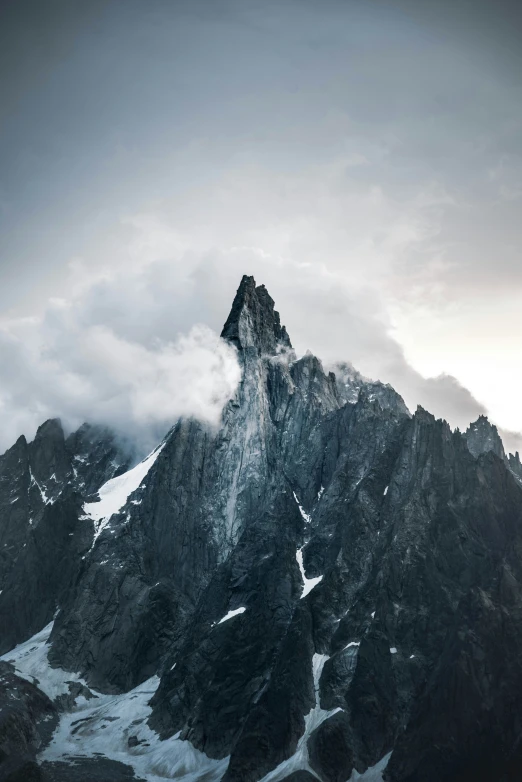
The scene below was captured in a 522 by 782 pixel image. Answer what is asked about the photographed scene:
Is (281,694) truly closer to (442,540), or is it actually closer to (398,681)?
(398,681)

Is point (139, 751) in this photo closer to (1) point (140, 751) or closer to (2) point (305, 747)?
(1) point (140, 751)

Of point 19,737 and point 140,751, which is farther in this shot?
point 140,751

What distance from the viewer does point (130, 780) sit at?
555 ft

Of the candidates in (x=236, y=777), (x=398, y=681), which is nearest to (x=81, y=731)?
(x=236, y=777)

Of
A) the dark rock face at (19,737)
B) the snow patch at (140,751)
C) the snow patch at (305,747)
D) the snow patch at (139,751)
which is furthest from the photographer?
the snow patch at (139,751)

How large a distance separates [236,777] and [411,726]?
4077 centimetres

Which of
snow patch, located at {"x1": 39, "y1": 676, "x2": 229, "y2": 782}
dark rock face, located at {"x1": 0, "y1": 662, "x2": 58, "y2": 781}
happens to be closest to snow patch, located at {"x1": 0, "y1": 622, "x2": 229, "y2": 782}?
snow patch, located at {"x1": 39, "y1": 676, "x2": 229, "y2": 782}

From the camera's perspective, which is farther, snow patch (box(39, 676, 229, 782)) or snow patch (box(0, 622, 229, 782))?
snow patch (box(39, 676, 229, 782))

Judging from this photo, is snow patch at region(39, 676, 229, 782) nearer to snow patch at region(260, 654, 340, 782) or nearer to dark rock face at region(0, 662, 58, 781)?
dark rock face at region(0, 662, 58, 781)

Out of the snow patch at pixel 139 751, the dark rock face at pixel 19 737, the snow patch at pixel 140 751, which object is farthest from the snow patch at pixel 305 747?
the dark rock face at pixel 19 737

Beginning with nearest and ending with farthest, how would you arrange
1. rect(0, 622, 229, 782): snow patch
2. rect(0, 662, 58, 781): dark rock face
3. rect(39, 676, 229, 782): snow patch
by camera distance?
rect(0, 662, 58, 781): dark rock face → rect(0, 622, 229, 782): snow patch → rect(39, 676, 229, 782): snow patch

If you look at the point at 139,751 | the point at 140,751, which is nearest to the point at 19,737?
the point at 139,751

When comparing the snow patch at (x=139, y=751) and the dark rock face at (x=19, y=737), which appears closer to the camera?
the dark rock face at (x=19, y=737)

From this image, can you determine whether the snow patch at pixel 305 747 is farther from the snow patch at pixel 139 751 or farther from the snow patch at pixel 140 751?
the snow patch at pixel 139 751
